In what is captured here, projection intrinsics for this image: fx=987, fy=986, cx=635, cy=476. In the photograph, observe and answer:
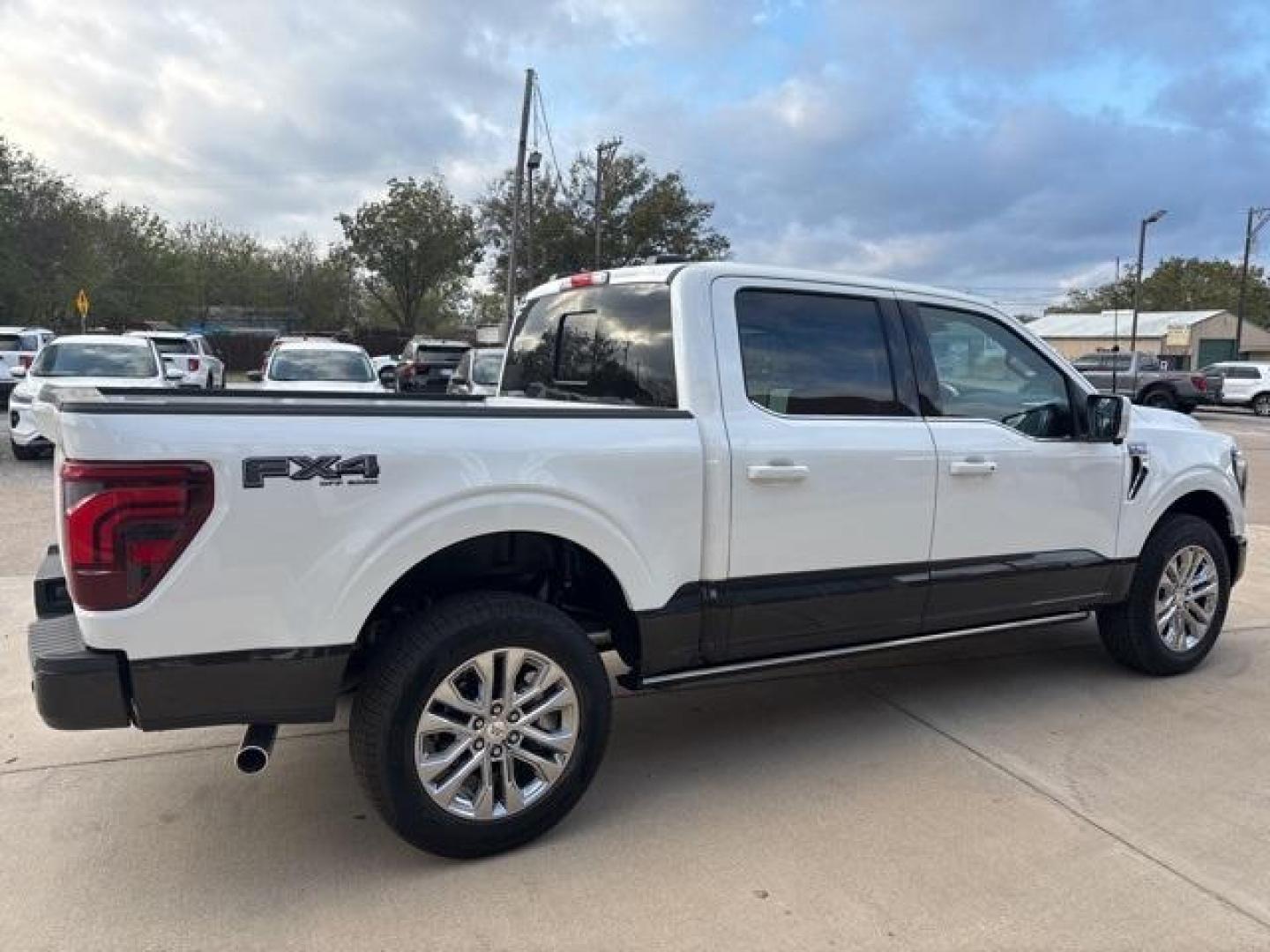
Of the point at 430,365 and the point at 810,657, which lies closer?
the point at 810,657

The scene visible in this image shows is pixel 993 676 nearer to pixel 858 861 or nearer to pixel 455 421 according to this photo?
pixel 858 861

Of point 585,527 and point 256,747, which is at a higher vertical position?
point 585,527

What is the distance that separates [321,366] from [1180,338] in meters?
56.4

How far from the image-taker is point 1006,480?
13.9 feet

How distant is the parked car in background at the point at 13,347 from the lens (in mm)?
19094

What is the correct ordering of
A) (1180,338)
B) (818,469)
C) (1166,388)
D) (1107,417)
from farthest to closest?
(1180,338)
(1166,388)
(1107,417)
(818,469)

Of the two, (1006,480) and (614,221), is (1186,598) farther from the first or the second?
(614,221)

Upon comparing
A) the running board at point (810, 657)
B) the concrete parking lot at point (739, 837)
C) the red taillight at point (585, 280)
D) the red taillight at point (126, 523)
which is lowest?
the concrete parking lot at point (739, 837)

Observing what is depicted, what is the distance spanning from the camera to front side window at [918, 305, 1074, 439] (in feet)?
13.9

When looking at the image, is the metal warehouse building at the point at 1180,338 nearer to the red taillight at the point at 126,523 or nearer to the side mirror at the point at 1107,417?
the side mirror at the point at 1107,417

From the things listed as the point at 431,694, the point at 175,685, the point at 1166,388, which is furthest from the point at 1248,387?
the point at 175,685

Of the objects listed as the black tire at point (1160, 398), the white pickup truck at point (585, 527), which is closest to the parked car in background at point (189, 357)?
the white pickup truck at point (585, 527)

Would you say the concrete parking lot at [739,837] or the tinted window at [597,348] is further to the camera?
the tinted window at [597,348]

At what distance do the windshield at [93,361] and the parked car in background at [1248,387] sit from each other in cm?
2977
